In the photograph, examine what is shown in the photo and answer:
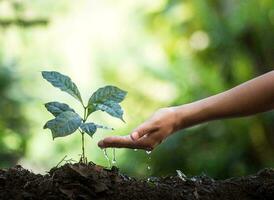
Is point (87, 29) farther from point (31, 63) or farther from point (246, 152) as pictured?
point (246, 152)

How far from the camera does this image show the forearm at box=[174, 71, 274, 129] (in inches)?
39.5

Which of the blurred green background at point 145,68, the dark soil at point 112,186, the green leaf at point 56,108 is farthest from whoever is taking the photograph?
the blurred green background at point 145,68

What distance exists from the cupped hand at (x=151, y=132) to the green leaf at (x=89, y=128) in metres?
0.02

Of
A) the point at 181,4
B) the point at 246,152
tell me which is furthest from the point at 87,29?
the point at 246,152

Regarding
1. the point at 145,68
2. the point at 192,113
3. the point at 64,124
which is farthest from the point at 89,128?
the point at 145,68

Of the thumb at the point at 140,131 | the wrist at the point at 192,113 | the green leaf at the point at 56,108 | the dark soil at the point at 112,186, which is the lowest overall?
the dark soil at the point at 112,186

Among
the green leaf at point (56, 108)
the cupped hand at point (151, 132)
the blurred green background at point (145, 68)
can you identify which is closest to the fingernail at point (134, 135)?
the cupped hand at point (151, 132)

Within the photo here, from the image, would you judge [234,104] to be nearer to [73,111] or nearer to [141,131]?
[141,131]

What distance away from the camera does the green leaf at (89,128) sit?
1.00 meters

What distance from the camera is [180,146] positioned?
3.98 m

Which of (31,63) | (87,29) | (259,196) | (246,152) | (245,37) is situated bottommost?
(259,196)

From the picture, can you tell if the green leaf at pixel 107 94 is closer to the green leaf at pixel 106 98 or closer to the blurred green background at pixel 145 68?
the green leaf at pixel 106 98

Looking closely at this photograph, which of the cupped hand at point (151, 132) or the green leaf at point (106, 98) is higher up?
the green leaf at point (106, 98)

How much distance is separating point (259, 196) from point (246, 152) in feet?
9.27
